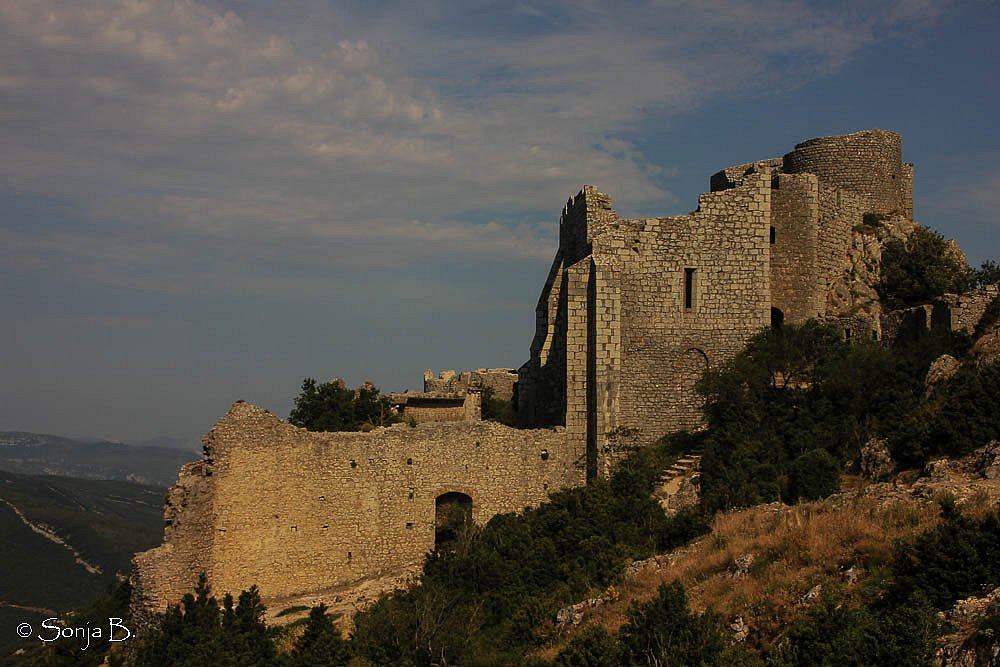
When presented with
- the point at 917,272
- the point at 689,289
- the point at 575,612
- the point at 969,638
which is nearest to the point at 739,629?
the point at 969,638

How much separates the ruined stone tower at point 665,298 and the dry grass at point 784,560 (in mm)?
6217

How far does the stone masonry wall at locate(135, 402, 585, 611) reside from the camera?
20969 mm

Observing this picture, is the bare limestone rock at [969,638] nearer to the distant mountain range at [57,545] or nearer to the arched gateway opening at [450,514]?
the arched gateway opening at [450,514]

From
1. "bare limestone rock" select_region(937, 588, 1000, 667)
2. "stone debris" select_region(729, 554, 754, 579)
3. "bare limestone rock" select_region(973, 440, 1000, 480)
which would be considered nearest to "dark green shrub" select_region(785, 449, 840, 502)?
"bare limestone rock" select_region(973, 440, 1000, 480)

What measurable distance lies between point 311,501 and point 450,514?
12.1 ft

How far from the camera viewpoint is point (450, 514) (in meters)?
23.8

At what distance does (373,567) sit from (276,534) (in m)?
2.36

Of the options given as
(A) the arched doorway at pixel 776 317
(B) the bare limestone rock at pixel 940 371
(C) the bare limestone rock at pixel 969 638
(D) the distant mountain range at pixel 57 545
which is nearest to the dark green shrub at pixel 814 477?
(B) the bare limestone rock at pixel 940 371

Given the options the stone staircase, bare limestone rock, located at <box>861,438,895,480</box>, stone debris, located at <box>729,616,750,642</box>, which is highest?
bare limestone rock, located at <box>861,438,895,480</box>

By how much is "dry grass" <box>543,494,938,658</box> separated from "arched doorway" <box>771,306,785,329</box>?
963 cm

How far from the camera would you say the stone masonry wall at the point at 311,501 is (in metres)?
21.0

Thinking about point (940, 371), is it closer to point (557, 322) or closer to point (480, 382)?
Answer: point (557, 322)

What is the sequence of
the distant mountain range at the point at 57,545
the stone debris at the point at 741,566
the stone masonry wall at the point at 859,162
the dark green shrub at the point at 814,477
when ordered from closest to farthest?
the stone debris at the point at 741,566
the dark green shrub at the point at 814,477
the stone masonry wall at the point at 859,162
the distant mountain range at the point at 57,545

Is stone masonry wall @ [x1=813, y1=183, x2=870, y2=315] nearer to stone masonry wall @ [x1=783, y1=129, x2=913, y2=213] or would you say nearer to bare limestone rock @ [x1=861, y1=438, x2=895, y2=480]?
stone masonry wall @ [x1=783, y1=129, x2=913, y2=213]
